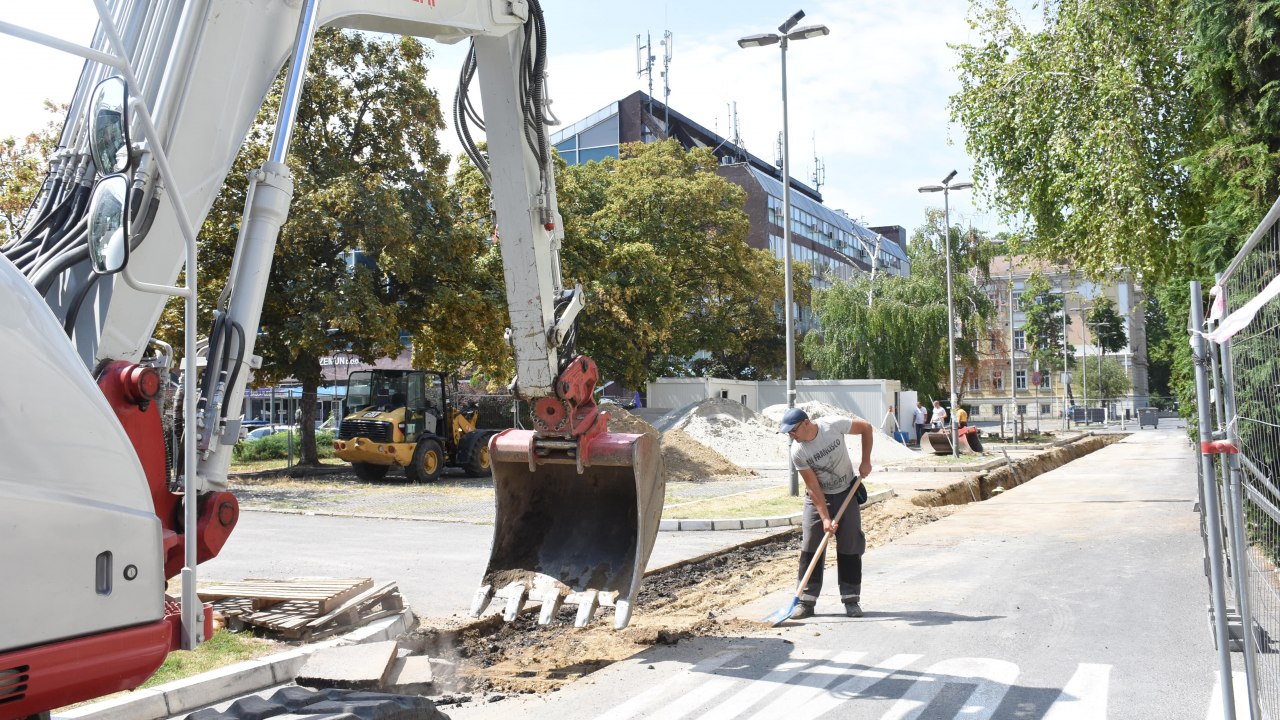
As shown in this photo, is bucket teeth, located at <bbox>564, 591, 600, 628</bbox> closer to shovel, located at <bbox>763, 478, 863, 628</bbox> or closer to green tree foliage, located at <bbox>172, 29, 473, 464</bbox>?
shovel, located at <bbox>763, 478, 863, 628</bbox>

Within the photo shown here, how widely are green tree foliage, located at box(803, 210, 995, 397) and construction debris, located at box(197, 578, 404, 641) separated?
127 ft

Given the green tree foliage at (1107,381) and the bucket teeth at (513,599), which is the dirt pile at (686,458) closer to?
the bucket teeth at (513,599)

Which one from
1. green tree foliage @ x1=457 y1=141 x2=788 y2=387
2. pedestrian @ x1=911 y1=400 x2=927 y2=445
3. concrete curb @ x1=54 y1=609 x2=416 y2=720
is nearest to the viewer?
concrete curb @ x1=54 y1=609 x2=416 y2=720

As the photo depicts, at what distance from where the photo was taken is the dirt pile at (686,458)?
2495 cm

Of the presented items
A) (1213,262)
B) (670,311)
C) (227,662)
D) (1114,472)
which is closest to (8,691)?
(227,662)

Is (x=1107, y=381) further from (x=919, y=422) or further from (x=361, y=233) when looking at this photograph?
(x=361, y=233)

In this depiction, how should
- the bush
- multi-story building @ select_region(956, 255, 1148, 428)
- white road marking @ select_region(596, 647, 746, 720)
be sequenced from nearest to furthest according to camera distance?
white road marking @ select_region(596, 647, 746, 720) → the bush → multi-story building @ select_region(956, 255, 1148, 428)

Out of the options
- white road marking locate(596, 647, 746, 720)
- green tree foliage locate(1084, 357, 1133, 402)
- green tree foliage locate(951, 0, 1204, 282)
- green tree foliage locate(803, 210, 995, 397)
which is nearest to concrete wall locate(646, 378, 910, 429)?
green tree foliage locate(803, 210, 995, 397)

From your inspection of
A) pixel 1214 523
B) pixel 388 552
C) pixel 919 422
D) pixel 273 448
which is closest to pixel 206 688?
pixel 1214 523

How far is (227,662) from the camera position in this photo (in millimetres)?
6332

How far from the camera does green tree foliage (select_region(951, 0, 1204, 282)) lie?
50.5ft

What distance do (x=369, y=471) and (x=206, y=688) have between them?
18.5 m

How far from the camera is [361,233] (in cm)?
2370

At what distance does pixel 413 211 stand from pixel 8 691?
23.6 metres
